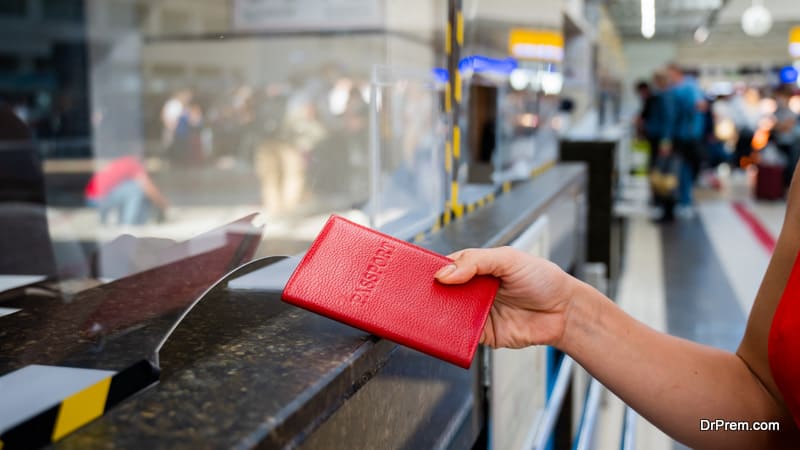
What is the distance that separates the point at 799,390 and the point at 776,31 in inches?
1318

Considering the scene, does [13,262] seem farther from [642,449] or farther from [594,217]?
[594,217]

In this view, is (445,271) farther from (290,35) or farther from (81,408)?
→ (290,35)

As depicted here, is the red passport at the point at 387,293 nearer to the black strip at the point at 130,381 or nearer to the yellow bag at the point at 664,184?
the black strip at the point at 130,381

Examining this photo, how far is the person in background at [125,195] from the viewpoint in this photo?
7.20 metres

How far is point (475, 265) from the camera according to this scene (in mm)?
1141

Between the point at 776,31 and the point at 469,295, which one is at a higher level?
the point at 776,31

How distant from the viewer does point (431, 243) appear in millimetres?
1830

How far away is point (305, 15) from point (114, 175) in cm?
357

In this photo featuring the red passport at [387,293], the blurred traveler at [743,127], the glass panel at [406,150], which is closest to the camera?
the red passport at [387,293]

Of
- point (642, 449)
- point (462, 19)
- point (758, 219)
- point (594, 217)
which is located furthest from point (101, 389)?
point (758, 219)

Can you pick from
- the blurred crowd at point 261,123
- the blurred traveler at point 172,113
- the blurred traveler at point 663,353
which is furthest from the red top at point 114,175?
the blurred traveler at point 663,353

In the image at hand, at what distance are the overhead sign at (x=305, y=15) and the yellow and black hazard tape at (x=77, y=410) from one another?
288cm

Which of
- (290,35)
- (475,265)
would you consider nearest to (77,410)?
(475,265)

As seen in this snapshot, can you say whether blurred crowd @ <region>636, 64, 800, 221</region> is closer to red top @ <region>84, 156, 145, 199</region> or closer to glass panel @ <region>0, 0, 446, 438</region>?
glass panel @ <region>0, 0, 446, 438</region>
